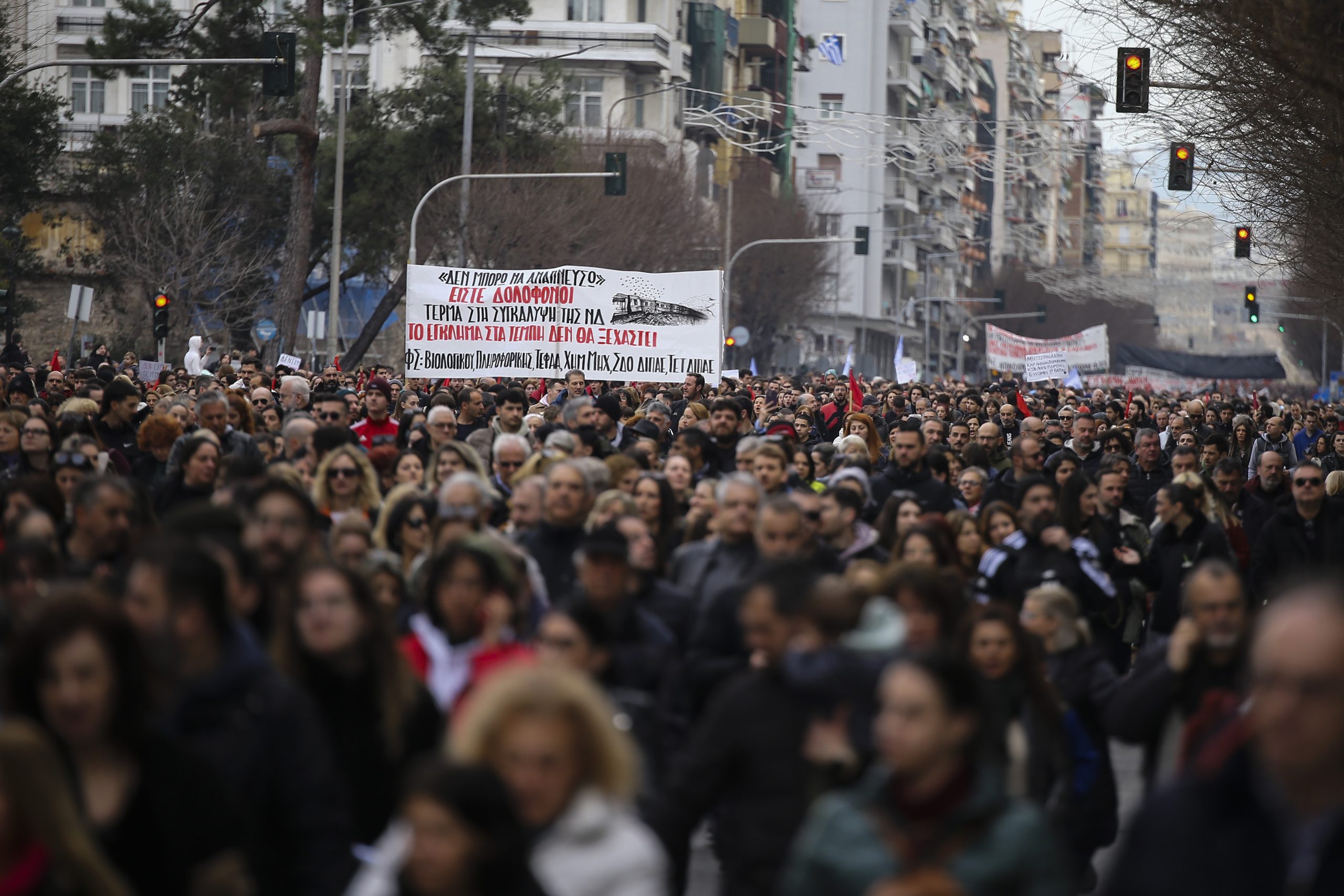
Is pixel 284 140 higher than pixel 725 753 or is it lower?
higher

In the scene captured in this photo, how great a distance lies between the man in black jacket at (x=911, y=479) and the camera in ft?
38.6

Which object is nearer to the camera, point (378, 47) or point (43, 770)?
point (43, 770)

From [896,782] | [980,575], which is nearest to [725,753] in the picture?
[896,782]

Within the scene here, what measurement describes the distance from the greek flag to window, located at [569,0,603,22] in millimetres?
34402

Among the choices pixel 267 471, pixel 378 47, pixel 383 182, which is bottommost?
pixel 267 471

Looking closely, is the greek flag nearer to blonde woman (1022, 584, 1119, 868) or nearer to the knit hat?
the knit hat

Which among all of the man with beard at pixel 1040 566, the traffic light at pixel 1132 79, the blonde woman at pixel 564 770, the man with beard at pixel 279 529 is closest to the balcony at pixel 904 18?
the traffic light at pixel 1132 79

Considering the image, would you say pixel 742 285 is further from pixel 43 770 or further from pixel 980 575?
pixel 43 770

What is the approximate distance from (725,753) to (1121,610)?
555cm

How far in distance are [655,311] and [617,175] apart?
13.7 meters

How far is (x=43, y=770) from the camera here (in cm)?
363

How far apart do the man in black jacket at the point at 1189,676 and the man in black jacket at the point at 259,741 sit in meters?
2.32

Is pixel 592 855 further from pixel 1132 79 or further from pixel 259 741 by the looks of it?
pixel 1132 79

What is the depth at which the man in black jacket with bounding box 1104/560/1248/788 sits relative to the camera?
18.6 feet
